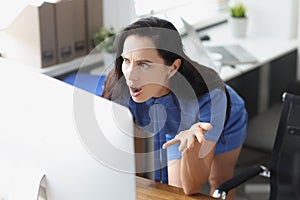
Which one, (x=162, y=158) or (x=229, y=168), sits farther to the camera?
(x=229, y=168)

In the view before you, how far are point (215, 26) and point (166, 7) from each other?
949 mm

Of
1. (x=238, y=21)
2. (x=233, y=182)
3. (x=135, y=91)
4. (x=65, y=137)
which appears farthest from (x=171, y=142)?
(x=238, y=21)

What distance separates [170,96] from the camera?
1.56m

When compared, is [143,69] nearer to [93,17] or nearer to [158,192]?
[158,192]

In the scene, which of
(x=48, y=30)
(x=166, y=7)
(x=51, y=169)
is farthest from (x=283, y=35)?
(x=51, y=169)

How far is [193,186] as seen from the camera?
166 cm

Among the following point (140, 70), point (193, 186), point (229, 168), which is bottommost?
point (229, 168)

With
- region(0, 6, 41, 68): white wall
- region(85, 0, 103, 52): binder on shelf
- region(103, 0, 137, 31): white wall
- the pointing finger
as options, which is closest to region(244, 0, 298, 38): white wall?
region(103, 0, 137, 31): white wall

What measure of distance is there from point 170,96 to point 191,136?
4.9 inches

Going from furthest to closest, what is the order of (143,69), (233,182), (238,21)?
(238,21)
(233,182)
(143,69)

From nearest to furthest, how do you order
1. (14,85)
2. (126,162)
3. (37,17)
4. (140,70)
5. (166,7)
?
(126,162)
(14,85)
(140,70)
(37,17)
(166,7)

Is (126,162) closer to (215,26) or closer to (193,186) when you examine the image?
(193,186)

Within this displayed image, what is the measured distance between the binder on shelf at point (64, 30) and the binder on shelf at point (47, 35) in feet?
0.09

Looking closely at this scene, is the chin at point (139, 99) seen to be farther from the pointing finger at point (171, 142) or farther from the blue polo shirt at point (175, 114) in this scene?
the pointing finger at point (171, 142)
